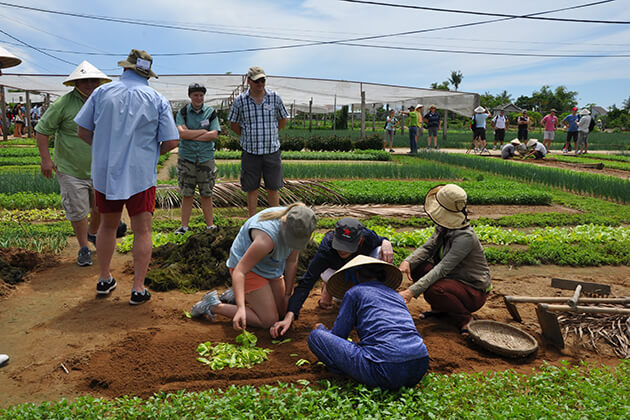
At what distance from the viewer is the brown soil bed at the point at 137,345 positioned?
118 inches

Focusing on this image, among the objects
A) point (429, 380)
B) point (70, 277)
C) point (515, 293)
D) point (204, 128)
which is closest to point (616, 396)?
point (429, 380)

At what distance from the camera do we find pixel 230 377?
10.1 feet

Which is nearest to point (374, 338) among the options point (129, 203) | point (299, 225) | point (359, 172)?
point (299, 225)

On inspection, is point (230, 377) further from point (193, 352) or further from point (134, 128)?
point (134, 128)

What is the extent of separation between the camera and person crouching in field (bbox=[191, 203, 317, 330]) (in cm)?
324

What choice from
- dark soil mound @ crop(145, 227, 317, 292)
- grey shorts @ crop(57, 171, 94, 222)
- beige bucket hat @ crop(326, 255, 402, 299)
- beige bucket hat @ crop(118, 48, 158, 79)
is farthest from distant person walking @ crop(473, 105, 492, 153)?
beige bucket hat @ crop(326, 255, 402, 299)

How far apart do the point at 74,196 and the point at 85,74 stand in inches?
49.6

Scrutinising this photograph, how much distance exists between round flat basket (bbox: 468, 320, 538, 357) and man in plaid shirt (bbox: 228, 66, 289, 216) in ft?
11.5

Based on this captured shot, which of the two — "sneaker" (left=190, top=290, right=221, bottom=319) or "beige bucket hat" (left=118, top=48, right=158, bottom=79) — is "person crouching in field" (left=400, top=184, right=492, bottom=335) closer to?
"sneaker" (left=190, top=290, right=221, bottom=319)

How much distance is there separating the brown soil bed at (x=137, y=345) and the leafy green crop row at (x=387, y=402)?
0.66 feet

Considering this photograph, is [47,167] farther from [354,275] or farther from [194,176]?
[354,275]

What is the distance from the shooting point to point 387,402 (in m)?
2.76

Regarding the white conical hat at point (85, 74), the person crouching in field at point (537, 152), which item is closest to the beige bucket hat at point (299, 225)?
the white conical hat at point (85, 74)

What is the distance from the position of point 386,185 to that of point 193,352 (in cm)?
746
